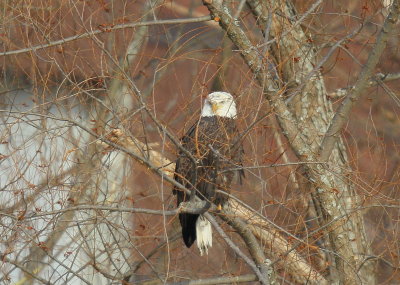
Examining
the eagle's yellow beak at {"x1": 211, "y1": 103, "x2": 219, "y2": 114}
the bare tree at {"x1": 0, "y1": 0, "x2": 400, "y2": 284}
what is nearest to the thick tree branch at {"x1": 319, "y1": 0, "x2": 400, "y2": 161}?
the bare tree at {"x1": 0, "y1": 0, "x2": 400, "y2": 284}

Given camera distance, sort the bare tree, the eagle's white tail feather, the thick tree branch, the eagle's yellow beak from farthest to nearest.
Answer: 1. the eagle's white tail feather
2. the eagle's yellow beak
3. the thick tree branch
4. the bare tree

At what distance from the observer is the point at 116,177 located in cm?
591

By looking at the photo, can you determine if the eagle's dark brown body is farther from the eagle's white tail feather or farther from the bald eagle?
the eagle's white tail feather

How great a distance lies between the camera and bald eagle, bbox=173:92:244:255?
439cm

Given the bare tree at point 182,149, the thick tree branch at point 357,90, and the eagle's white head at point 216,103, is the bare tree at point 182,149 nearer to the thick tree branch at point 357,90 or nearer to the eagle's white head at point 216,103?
the thick tree branch at point 357,90

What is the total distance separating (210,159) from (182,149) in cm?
72

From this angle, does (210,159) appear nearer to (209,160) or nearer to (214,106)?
(209,160)

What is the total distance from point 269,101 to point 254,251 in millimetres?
779

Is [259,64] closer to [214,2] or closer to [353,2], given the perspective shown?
[214,2]

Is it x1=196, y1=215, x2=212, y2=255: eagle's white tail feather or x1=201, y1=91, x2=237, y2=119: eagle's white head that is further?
x1=196, y1=215, x2=212, y2=255: eagle's white tail feather

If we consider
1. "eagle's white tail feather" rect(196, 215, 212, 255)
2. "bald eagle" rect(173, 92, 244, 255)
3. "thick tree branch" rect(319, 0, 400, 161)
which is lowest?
"eagle's white tail feather" rect(196, 215, 212, 255)

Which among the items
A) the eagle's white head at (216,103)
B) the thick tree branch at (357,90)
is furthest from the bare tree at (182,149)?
the eagle's white head at (216,103)

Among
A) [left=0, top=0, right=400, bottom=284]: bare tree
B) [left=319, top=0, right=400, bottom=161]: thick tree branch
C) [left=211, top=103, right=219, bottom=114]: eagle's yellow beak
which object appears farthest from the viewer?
[left=211, top=103, right=219, bottom=114]: eagle's yellow beak

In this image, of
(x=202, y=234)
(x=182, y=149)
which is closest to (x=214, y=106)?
(x=202, y=234)
